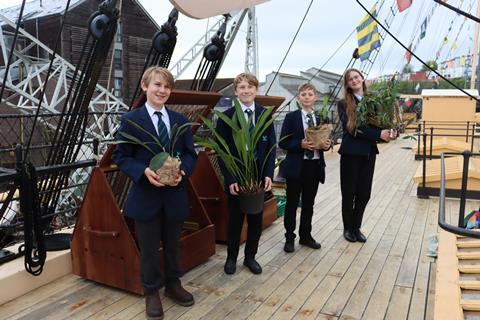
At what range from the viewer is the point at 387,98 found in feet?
10.8

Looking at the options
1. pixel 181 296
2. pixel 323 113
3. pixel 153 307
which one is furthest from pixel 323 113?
pixel 153 307

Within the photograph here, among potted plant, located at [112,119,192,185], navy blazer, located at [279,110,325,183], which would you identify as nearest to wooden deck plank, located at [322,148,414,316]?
navy blazer, located at [279,110,325,183]

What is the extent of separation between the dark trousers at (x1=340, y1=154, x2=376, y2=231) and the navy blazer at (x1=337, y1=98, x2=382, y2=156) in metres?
0.06

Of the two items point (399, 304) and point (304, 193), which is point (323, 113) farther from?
point (399, 304)

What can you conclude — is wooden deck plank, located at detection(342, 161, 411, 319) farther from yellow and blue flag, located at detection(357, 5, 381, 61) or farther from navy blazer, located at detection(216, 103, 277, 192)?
yellow and blue flag, located at detection(357, 5, 381, 61)

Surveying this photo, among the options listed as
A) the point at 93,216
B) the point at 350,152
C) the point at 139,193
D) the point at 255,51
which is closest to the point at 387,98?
the point at 350,152

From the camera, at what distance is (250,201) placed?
280 centimetres

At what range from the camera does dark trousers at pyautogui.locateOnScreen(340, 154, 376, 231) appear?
3531mm

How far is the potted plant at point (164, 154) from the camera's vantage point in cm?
217

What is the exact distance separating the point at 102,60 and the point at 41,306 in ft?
5.93

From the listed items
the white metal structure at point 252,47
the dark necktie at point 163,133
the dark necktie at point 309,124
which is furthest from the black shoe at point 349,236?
the white metal structure at point 252,47

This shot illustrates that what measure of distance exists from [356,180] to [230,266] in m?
1.30

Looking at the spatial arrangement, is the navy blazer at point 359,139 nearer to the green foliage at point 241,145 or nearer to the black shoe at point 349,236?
the black shoe at point 349,236

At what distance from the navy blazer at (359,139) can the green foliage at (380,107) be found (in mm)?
69
